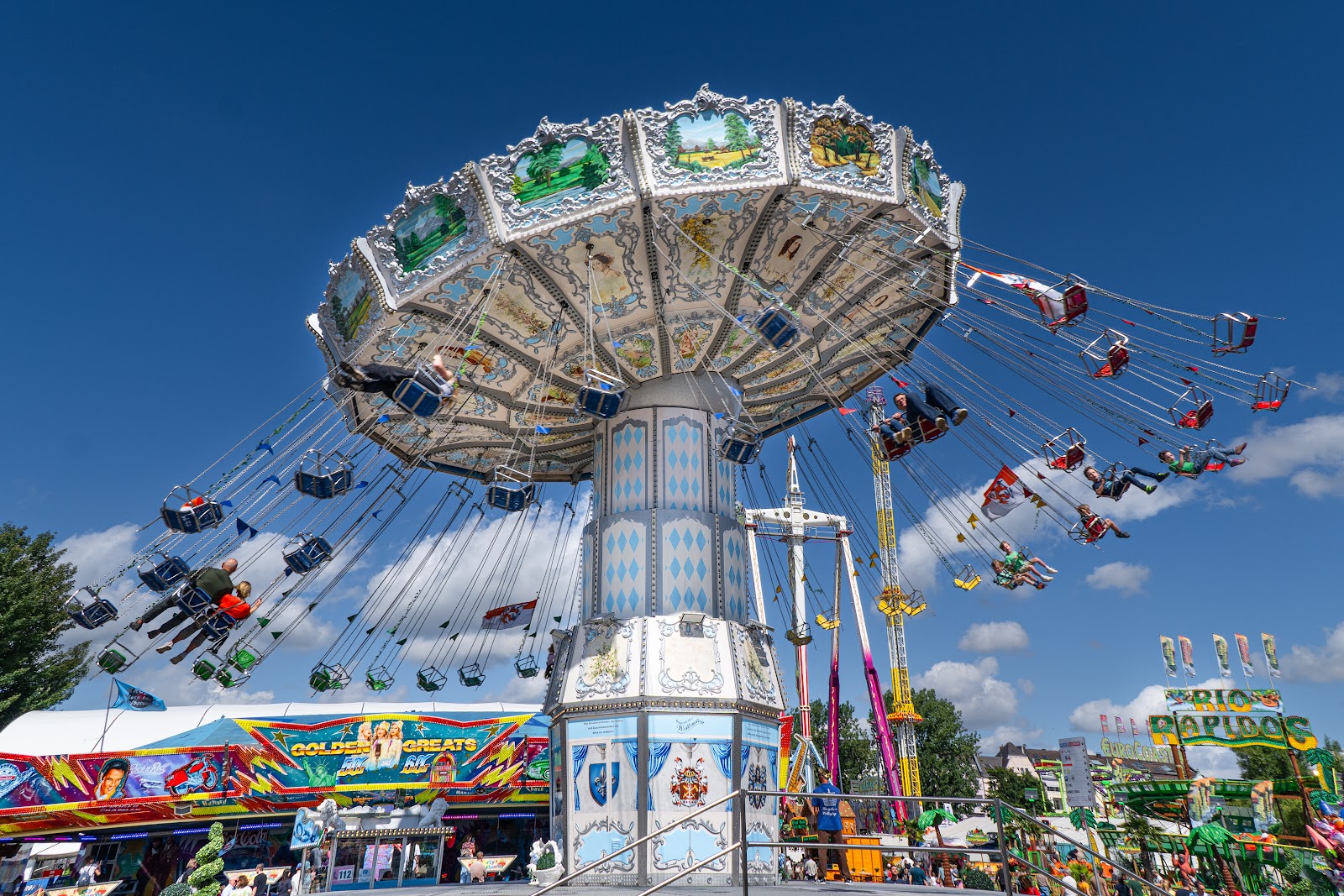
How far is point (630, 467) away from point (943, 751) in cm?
3929

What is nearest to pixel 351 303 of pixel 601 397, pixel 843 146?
pixel 601 397

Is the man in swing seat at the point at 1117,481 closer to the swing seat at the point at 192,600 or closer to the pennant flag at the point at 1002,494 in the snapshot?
the pennant flag at the point at 1002,494

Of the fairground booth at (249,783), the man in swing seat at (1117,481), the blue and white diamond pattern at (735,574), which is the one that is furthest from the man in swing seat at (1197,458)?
the fairground booth at (249,783)

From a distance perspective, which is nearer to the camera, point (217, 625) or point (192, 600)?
point (192, 600)

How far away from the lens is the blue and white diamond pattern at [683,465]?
45.4 ft

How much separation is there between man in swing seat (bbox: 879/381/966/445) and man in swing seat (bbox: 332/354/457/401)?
7.20m

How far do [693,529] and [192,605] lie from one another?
8393 millimetres

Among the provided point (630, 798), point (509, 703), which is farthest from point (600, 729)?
point (509, 703)

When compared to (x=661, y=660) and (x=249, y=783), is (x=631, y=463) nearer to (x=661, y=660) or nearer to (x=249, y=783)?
(x=661, y=660)

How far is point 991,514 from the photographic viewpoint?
14742 mm

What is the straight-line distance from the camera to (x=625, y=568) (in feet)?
43.9

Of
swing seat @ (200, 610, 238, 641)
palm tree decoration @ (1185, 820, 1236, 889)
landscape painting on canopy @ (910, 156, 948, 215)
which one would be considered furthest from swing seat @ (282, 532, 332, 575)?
palm tree decoration @ (1185, 820, 1236, 889)

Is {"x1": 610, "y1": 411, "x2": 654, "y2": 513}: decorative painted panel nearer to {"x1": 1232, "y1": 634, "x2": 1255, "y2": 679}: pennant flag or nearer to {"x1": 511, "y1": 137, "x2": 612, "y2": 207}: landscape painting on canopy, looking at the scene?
{"x1": 511, "y1": 137, "x2": 612, "y2": 207}: landscape painting on canopy

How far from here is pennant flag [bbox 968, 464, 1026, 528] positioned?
14.5m
